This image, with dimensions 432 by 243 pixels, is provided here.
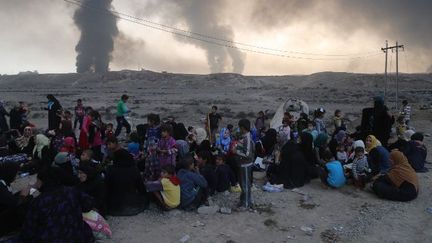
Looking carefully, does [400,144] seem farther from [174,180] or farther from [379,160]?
[174,180]

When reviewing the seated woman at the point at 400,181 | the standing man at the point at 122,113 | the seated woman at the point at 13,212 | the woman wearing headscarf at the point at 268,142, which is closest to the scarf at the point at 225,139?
the woman wearing headscarf at the point at 268,142

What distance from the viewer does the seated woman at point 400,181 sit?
802 centimetres

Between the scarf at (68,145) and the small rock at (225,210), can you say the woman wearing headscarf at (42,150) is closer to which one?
the scarf at (68,145)

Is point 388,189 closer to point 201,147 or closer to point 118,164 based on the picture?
point 201,147

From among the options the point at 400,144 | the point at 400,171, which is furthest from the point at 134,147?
Answer: the point at 400,144

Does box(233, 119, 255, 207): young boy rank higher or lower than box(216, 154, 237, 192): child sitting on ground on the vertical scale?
higher

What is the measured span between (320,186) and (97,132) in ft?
19.2

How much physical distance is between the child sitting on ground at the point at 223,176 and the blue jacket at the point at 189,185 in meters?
0.86

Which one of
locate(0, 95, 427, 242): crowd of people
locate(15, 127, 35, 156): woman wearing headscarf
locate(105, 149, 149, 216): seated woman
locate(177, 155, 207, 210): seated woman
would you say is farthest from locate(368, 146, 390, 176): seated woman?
locate(15, 127, 35, 156): woman wearing headscarf

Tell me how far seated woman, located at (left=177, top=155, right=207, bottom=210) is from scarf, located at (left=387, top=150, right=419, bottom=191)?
3.80 m

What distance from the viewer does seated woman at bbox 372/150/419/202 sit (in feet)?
26.3

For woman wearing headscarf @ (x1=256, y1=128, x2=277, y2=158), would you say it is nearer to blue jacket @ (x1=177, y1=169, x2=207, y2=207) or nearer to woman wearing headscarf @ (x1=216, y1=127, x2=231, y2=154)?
woman wearing headscarf @ (x1=216, y1=127, x2=231, y2=154)

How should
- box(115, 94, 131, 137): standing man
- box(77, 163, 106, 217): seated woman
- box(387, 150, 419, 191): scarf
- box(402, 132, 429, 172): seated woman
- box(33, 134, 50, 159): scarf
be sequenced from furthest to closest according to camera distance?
box(115, 94, 131, 137): standing man
box(402, 132, 429, 172): seated woman
box(33, 134, 50, 159): scarf
box(387, 150, 419, 191): scarf
box(77, 163, 106, 217): seated woman

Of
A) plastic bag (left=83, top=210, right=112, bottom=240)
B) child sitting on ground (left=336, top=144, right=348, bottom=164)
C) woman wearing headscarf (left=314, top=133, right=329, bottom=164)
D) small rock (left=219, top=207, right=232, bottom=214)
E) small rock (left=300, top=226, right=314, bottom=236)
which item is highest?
woman wearing headscarf (left=314, top=133, right=329, bottom=164)
